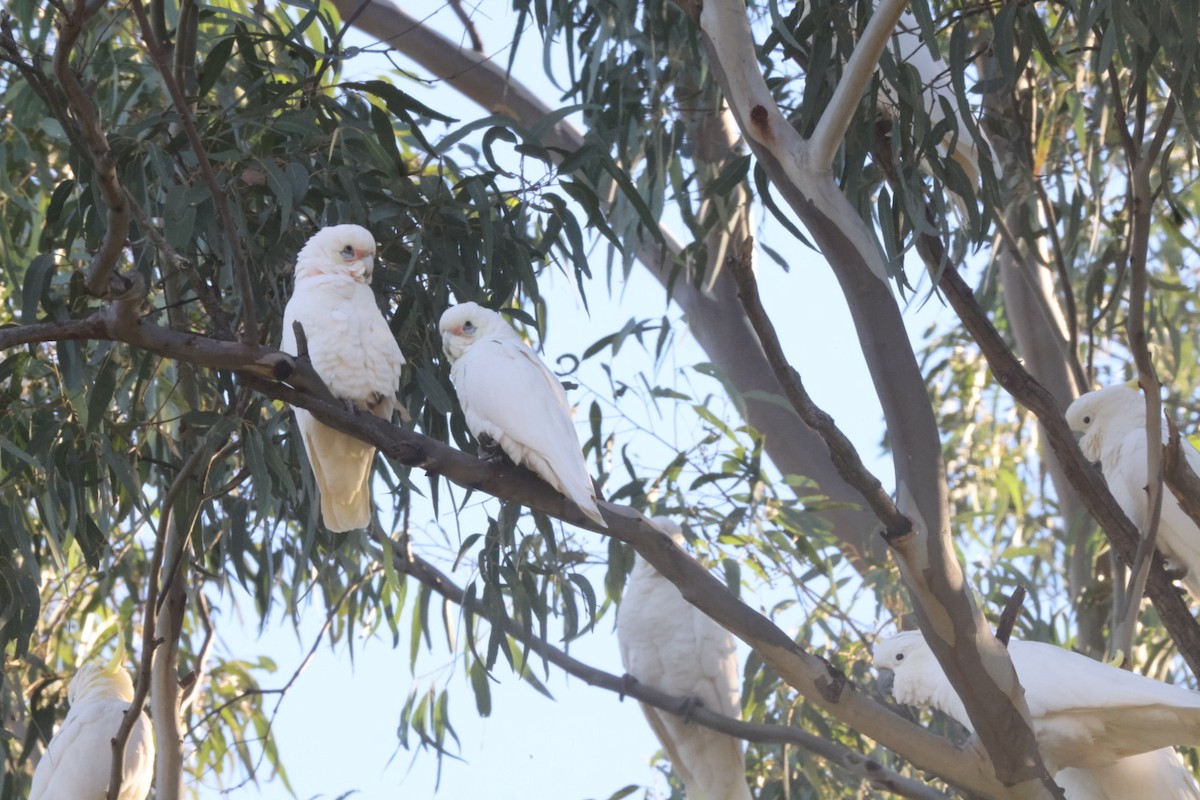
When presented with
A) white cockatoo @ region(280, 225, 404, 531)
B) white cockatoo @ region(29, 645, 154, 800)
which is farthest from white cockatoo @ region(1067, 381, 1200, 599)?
white cockatoo @ region(29, 645, 154, 800)

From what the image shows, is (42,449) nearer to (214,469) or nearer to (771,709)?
(214,469)

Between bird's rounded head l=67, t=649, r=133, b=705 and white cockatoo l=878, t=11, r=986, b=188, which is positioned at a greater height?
white cockatoo l=878, t=11, r=986, b=188

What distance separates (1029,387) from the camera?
6.13ft

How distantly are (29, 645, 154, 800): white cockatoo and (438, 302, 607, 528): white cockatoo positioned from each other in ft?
3.18

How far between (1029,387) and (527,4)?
3.14 ft

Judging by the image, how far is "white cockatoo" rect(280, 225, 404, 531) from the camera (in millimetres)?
1676

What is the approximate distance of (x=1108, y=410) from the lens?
2.53 m

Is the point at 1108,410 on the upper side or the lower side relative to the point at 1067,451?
upper

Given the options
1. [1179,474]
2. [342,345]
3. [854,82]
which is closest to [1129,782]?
[1179,474]

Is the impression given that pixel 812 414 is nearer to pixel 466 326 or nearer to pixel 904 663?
pixel 466 326

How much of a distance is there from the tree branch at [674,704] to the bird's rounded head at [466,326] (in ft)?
1.39

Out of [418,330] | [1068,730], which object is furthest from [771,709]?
[418,330]

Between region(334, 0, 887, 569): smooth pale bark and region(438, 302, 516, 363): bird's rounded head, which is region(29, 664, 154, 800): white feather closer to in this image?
region(438, 302, 516, 363): bird's rounded head

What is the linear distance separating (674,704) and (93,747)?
3.66 feet
